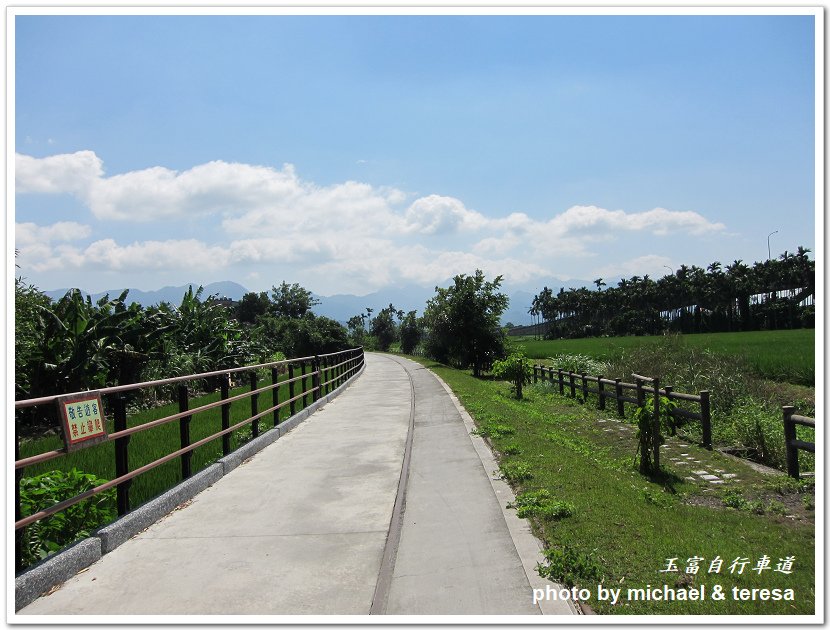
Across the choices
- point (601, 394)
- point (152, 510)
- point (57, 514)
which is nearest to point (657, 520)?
point (152, 510)

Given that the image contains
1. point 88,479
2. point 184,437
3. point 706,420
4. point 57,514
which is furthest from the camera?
point 706,420

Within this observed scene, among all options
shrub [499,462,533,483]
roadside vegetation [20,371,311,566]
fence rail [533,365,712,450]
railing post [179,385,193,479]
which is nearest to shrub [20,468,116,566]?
roadside vegetation [20,371,311,566]

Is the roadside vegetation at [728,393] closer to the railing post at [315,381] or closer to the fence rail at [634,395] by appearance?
the fence rail at [634,395]

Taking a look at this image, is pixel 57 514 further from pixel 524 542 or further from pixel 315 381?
pixel 315 381

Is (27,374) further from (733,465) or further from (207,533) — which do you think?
(733,465)

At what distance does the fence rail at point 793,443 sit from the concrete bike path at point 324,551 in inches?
156

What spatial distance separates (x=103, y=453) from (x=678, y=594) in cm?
754

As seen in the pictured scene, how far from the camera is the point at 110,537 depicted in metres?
5.25

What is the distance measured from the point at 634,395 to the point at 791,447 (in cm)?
818

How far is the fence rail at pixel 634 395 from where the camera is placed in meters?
10.9

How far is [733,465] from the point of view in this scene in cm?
928

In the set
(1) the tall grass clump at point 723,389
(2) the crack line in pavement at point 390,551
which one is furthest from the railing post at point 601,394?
(2) the crack line in pavement at point 390,551

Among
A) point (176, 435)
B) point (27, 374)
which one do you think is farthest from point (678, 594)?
point (27, 374)

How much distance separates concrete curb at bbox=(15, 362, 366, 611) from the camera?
428 cm
